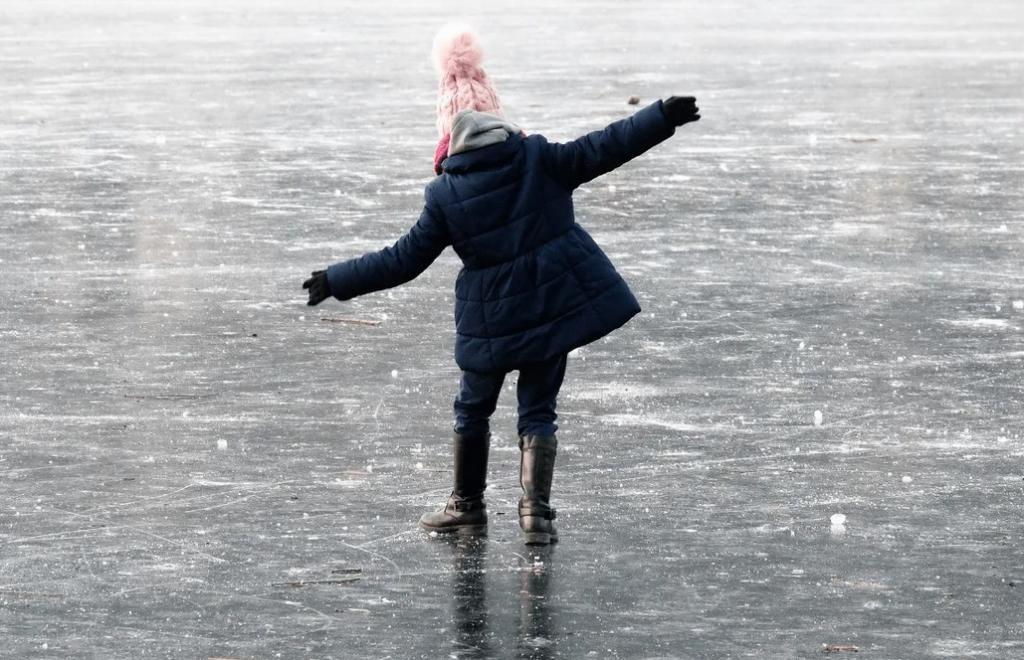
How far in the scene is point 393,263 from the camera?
693cm

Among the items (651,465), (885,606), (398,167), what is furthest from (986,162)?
(885,606)

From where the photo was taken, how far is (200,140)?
18.2 m

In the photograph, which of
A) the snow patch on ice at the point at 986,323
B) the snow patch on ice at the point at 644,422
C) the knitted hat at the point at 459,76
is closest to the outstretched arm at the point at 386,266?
the knitted hat at the point at 459,76

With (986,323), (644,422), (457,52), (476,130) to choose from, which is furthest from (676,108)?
(986,323)

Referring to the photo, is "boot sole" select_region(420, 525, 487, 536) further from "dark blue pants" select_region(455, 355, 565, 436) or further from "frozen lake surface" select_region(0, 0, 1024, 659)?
"dark blue pants" select_region(455, 355, 565, 436)

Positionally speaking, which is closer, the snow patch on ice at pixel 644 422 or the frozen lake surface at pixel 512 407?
the frozen lake surface at pixel 512 407

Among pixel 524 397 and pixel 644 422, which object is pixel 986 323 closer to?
pixel 644 422

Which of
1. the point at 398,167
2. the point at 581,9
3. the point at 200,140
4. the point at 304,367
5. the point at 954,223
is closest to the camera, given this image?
the point at 304,367

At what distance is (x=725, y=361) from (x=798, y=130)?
375 inches

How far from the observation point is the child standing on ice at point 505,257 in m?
6.85

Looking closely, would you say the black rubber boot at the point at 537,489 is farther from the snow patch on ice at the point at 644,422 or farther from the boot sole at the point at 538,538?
the snow patch on ice at the point at 644,422

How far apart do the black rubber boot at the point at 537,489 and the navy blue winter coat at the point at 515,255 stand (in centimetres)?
29

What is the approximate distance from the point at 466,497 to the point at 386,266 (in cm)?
80

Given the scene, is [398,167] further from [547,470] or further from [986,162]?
[547,470]
